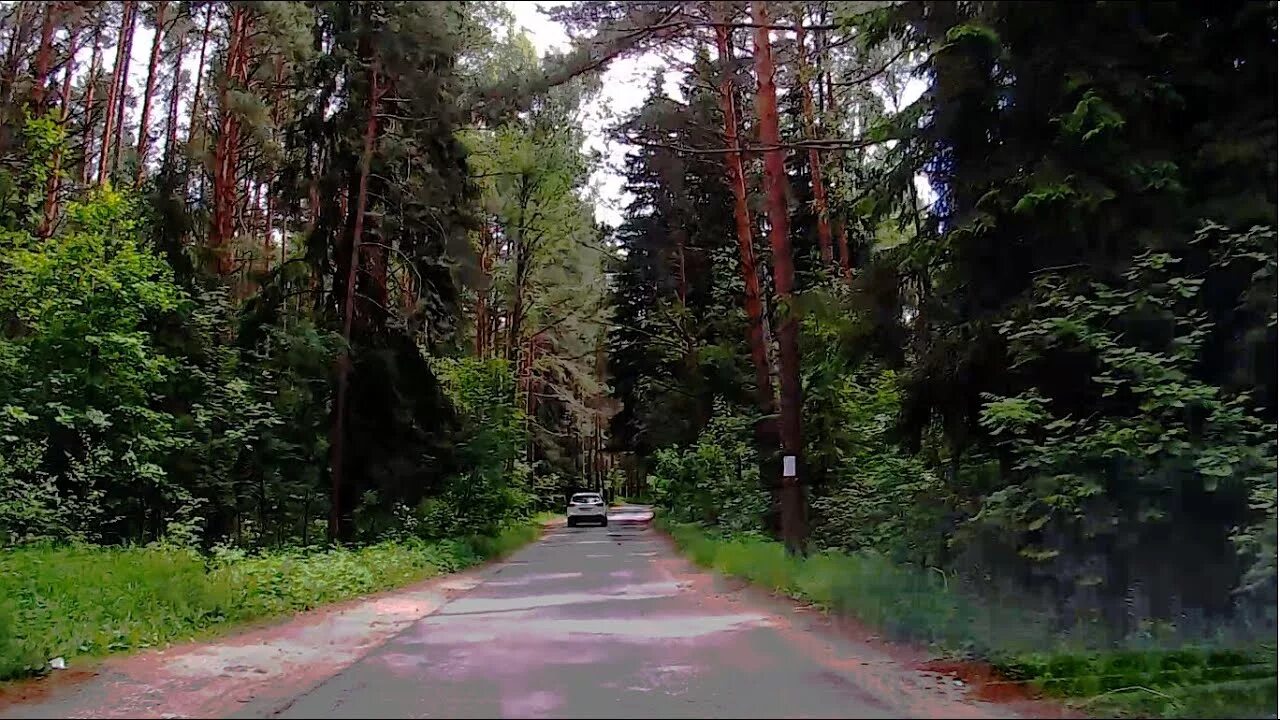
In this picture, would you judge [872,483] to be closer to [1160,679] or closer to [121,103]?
[1160,679]

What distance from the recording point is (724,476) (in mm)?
21969

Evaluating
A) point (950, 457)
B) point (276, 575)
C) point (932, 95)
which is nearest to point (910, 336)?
point (950, 457)

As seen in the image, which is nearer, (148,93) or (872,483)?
(872,483)

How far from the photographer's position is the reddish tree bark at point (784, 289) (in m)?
15.0

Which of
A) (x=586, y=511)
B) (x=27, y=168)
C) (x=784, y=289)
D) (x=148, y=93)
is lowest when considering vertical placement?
(x=586, y=511)

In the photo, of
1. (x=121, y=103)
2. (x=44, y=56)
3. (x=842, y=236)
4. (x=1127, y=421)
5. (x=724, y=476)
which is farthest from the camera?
(x=724, y=476)

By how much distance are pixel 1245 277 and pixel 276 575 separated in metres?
11.1

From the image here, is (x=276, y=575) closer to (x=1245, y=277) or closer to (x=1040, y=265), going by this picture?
(x=1040, y=265)

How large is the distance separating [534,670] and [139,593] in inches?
195

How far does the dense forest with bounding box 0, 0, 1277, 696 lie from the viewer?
25.0 feet

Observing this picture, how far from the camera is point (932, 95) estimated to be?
8.88 m

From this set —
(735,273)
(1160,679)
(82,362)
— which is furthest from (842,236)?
(1160,679)

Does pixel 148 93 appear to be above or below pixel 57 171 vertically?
above

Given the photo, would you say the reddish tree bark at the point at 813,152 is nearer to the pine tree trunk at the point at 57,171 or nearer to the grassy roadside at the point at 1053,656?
the grassy roadside at the point at 1053,656
